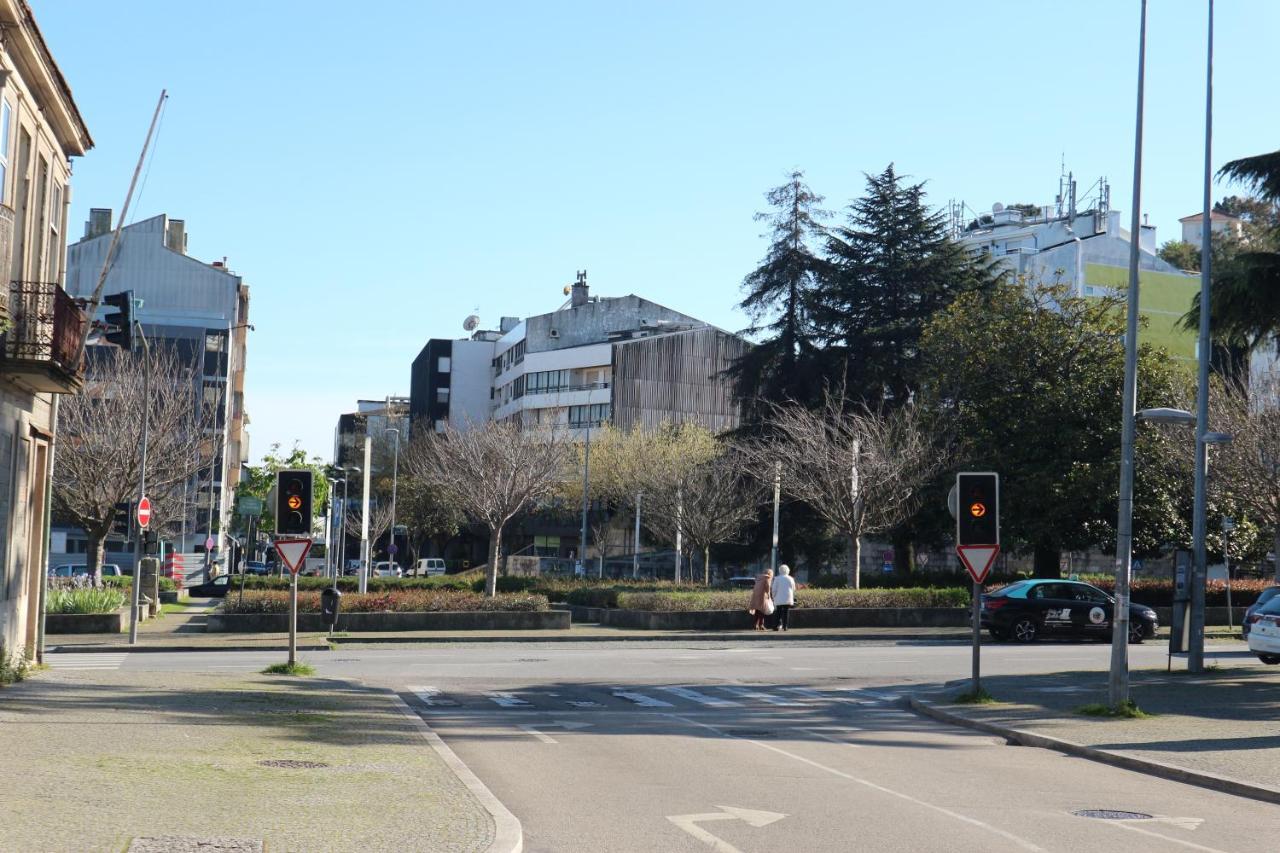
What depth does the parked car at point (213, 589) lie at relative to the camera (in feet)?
212

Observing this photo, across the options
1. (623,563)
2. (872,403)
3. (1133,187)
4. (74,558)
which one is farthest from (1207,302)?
(74,558)

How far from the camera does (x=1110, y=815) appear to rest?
11.3m

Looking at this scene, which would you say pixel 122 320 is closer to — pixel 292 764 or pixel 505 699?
pixel 505 699

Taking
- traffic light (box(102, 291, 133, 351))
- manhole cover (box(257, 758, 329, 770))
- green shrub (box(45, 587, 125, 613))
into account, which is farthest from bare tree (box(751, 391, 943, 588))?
manhole cover (box(257, 758, 329, 770))

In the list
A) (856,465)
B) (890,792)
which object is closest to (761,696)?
(890,792)

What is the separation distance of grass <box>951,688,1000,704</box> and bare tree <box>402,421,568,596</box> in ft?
82.3

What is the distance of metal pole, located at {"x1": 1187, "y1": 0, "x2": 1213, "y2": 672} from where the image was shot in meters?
24.4

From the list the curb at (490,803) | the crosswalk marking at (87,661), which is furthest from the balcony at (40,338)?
the curb at (490,803)

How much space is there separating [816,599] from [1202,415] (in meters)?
16.1

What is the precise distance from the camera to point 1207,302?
24.1m

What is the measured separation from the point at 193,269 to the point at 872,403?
49.8m

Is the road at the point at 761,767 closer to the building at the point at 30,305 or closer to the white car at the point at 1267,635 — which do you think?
the white car at the point at 1267,635

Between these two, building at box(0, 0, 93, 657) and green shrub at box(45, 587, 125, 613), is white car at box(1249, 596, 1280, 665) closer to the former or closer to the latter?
building at box(0, 0, 93, 657)

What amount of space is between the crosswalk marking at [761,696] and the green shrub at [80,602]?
60.8ft
